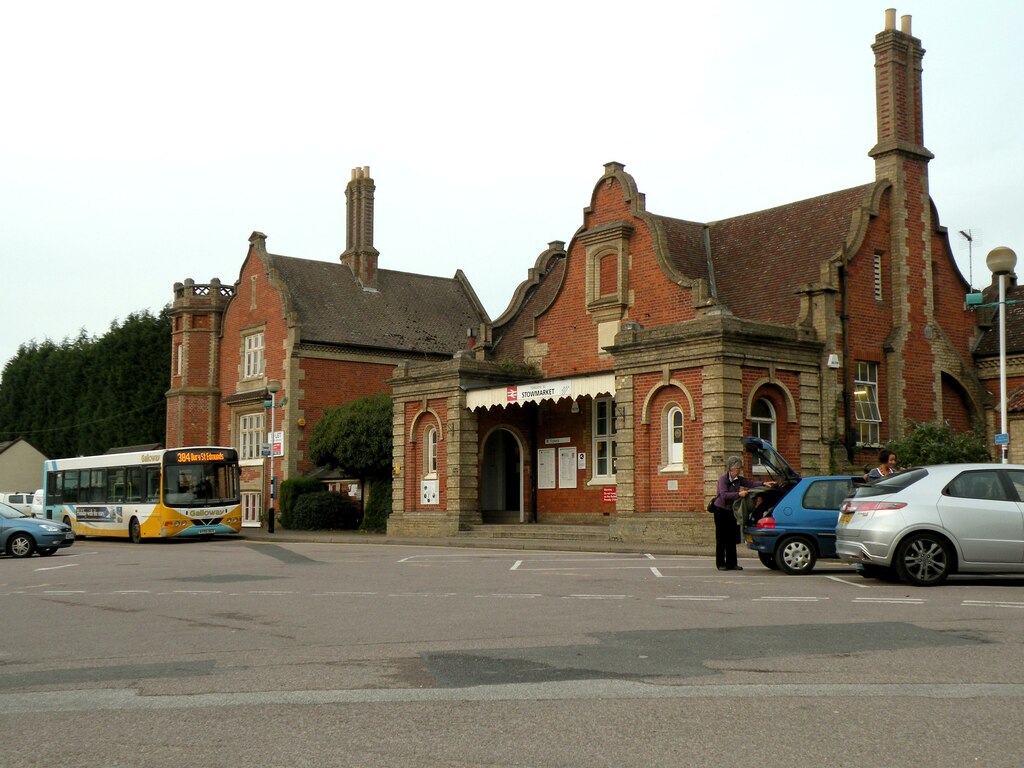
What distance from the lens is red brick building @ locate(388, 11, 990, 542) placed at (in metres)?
27.7

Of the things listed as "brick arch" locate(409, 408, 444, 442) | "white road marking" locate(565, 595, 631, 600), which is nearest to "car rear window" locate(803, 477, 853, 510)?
"white road marking" locate(565, 595, 631, 600)

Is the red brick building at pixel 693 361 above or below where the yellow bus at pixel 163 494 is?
above

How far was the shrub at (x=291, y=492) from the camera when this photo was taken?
42844 millimetres

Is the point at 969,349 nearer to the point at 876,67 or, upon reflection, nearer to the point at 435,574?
the point at 876,67

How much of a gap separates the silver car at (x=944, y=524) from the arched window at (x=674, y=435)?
42.0ft

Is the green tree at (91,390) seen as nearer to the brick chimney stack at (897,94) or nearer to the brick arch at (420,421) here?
the brick arch at (420,421)

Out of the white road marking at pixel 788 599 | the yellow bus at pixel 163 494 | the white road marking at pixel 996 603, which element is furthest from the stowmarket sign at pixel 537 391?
Answer: the white road marking at pixel 996 603

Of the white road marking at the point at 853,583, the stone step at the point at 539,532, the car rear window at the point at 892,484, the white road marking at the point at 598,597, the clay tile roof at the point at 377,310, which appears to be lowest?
the white road marking at the point at 598,597

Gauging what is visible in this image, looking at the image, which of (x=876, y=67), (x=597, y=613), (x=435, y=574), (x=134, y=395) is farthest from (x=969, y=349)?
(x=134, y=395)

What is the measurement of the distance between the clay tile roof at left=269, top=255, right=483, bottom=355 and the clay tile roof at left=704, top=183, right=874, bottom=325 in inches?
727

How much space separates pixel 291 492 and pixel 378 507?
4.72 metres

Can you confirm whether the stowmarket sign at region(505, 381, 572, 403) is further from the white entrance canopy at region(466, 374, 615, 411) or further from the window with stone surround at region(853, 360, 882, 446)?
the window with stone surround at region(853, 360, 882, 446)

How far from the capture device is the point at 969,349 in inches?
1286

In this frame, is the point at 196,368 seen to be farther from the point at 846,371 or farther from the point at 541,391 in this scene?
the point at 846,371
